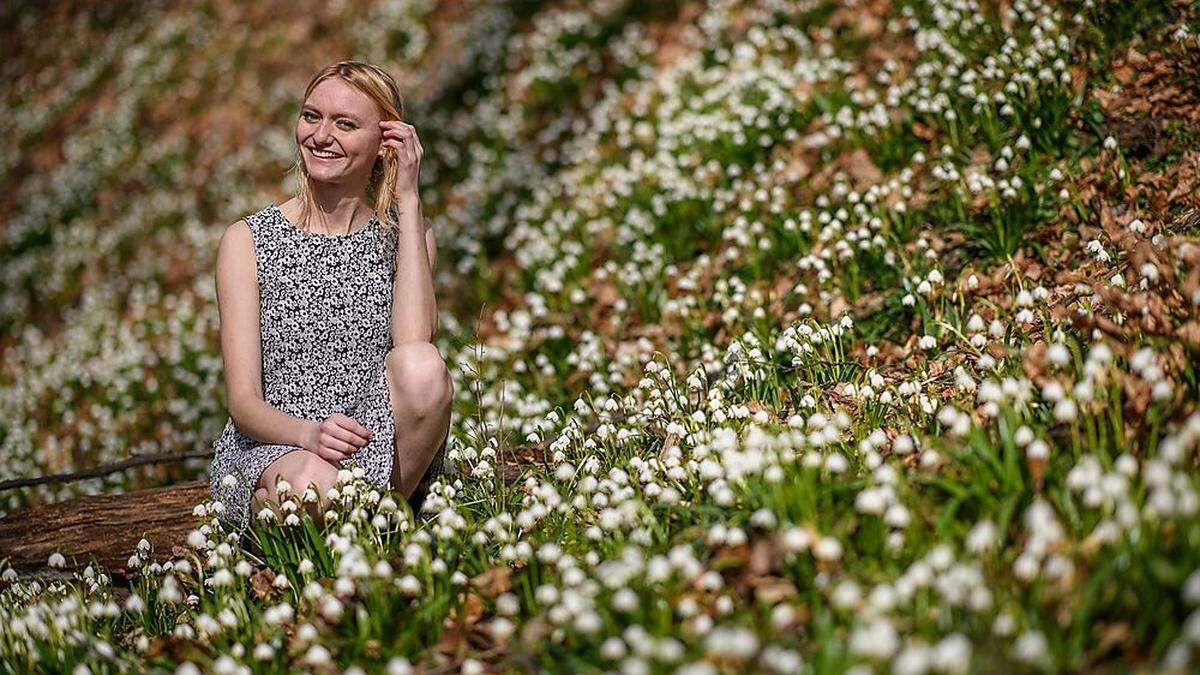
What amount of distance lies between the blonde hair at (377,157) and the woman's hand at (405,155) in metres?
0.05

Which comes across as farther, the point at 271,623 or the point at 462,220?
the point at 462,220

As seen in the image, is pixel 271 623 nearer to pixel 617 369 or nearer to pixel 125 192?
pixel 617 369

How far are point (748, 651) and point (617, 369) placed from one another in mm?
3136

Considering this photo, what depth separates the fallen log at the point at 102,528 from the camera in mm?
3969

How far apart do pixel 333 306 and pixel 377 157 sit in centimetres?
68

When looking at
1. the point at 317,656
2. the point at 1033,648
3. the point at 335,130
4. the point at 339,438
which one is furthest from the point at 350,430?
the point at 1033,648

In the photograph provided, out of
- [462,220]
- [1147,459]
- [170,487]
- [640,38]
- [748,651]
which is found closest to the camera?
[748,651]

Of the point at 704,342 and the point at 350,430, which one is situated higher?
the point at 350,430

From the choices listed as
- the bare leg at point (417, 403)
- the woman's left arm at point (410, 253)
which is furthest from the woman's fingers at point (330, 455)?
the woman's left arm at point (410, 253)

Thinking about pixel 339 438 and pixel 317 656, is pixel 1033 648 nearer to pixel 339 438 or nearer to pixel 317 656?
pixel 317 656

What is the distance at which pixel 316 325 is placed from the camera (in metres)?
3.80

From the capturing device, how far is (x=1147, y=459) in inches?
100

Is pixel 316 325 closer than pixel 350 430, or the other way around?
pixel 350 430

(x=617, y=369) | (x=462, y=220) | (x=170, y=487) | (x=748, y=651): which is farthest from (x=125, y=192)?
(x=748, y=651)
